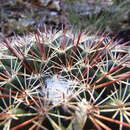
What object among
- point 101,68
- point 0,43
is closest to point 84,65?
point 101,68

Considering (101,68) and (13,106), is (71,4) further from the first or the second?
(13,106)

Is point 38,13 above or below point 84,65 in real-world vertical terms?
below

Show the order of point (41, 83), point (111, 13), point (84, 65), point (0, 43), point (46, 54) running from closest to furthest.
A: point (41, 83) < point (84, 65) < point (46, 54) < point (0, 43) < point (111, 13)

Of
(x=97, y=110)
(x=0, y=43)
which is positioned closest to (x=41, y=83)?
(x=97, y=110)

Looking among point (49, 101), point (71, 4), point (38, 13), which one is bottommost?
point (38, 13)

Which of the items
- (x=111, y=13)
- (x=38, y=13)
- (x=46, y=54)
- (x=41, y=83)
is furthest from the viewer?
(x=38, y=13)

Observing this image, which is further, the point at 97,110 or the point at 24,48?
the point at 24,48
